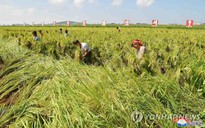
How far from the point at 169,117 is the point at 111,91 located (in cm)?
84

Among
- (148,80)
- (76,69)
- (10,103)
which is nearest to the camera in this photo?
(148,80)

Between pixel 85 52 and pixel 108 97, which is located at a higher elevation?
pixel 85 52

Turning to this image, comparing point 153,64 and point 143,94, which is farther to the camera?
point 153,64

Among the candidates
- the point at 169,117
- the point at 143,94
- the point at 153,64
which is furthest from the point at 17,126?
the point at 153,64

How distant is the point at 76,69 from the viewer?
184 inches

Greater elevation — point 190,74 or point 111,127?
point 190,74

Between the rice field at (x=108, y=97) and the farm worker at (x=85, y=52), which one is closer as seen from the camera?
the rice field at (x=108, y=97)

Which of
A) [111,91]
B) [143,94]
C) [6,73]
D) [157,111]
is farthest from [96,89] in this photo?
[6,73]

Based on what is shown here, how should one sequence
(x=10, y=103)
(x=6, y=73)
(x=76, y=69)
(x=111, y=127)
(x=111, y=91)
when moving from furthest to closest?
(x=6, y=73)
(x=76, y=69)
(x=10, y=103)
(x=111, y=91)
(x=111, y=127)

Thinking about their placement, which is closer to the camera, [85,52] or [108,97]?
[108,97]

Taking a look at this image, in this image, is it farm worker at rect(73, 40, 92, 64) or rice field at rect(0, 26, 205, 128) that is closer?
rice field at rect(0, 26, 205, 128)

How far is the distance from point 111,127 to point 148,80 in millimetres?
1281

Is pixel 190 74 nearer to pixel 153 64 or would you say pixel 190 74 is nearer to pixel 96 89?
pixel 153 64

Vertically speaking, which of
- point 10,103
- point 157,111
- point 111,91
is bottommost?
point 10,103
